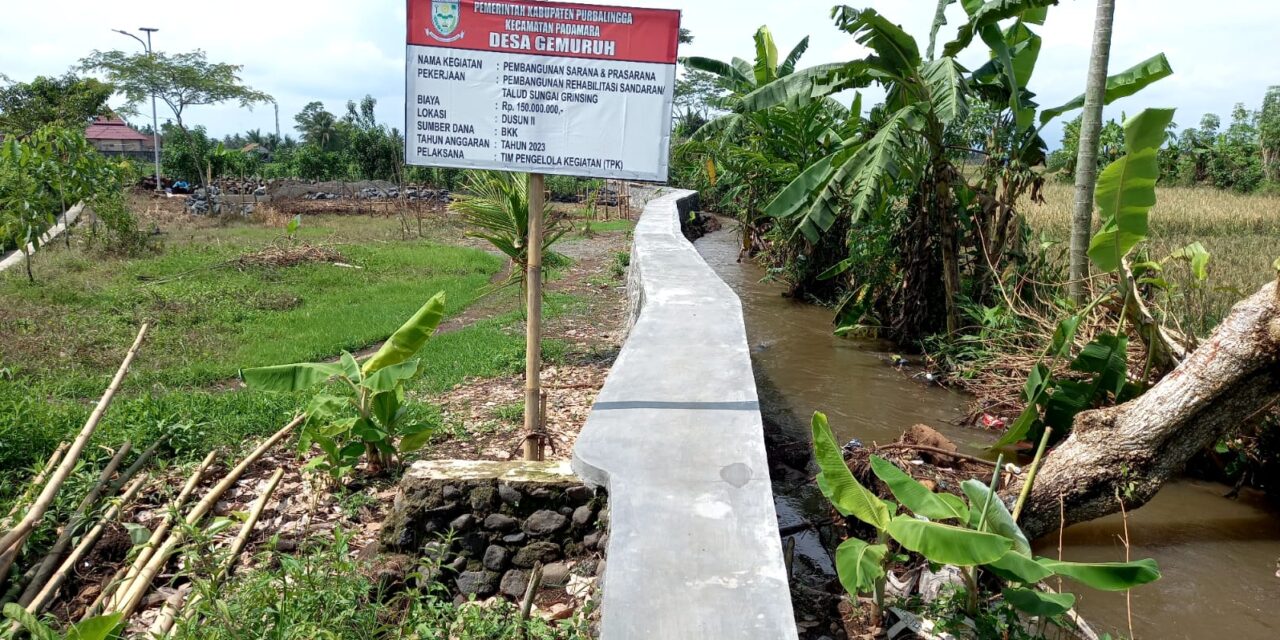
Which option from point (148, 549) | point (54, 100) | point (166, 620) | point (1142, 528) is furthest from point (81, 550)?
point (54, 100)

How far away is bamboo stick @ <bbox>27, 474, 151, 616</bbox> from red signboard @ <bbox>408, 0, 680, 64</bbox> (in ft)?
8.42

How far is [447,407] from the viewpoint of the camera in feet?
18.8

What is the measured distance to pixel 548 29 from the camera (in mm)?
3830

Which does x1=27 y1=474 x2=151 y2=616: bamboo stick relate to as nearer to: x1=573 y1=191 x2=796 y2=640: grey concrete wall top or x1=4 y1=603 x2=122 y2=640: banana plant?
x1=4 y1=603 x2=122 y2=640: banana plant

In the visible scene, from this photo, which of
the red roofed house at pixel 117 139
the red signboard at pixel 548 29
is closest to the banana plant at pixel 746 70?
the red signboard at pixel 548 29

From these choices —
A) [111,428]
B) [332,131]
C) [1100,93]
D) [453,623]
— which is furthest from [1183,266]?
[332,131]

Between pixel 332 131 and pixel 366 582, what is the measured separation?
2303 inches

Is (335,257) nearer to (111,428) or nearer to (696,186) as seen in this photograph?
(111,428)

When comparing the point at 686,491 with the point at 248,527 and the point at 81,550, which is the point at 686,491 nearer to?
the point at 248,527

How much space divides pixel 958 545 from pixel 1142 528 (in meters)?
2.89

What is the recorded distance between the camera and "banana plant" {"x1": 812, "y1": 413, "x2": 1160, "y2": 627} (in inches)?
98.2

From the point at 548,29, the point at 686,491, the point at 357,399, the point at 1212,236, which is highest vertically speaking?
the point at 548,29

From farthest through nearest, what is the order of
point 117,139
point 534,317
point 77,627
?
point 117,139 → point 534,317 → point 77,627

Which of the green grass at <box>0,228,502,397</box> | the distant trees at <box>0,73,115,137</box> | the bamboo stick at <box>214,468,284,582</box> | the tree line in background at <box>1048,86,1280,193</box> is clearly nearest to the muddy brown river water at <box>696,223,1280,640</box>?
the bamboo stick at <box>214,468,284,582</box>
